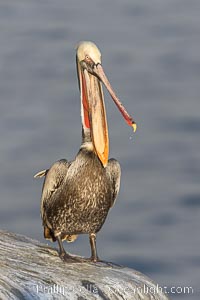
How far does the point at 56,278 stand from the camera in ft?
27.7

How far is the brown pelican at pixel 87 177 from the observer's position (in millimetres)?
9547

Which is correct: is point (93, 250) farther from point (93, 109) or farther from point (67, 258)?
point (93, 109)

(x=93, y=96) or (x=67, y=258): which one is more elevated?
(x=93, y=96)

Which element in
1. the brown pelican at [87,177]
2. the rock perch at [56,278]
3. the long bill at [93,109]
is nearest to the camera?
the rock perch at [56,278]

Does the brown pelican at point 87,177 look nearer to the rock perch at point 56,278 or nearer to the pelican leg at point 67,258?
the pelican leg at point 67,258

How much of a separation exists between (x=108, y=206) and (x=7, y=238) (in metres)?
0.88

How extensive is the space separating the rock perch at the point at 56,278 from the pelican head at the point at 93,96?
854 mm

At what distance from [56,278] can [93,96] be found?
73.2 inches

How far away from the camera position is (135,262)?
16.3 metres

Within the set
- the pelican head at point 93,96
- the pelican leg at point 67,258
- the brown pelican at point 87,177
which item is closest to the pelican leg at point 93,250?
the brown pelican at point 87,177

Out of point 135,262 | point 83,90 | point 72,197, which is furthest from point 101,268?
point 135,262

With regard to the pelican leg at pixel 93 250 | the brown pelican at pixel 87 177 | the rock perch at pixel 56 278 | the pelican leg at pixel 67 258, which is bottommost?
the rock perch at pixel 56 278

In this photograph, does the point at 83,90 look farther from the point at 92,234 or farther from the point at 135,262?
the point at 135,262

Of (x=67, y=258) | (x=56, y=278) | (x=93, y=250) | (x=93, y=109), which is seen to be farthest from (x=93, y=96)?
(x=56, y=278)
